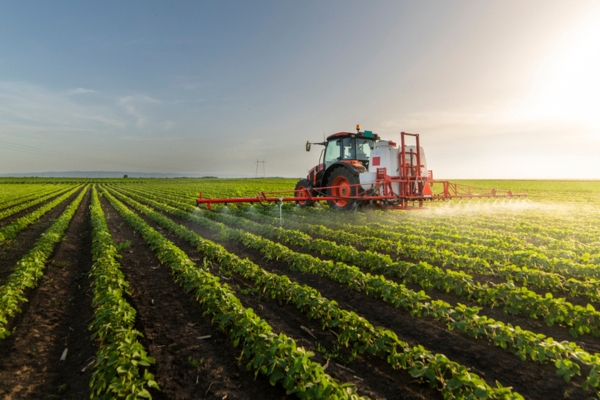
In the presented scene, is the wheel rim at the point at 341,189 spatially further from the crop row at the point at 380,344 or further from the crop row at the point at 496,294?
the crop row at the point at 380,344

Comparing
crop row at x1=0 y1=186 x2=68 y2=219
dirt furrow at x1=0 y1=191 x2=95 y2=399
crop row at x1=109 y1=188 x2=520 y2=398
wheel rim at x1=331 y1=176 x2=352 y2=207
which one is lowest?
dirt furrow at x1=0 y1=191 x2=95 y2=399

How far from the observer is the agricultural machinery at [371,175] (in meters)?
11.5

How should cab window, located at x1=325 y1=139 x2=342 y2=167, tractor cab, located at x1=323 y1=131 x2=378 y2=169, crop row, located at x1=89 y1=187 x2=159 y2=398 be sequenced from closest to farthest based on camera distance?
crop row, located at x1=89 y1=187 x2=159 y2=398 → tractor cab, located at x1=323 y1=131 x2=378 y2=169 → cab window, located at x1=325 y1=139 x2=342 y2=167

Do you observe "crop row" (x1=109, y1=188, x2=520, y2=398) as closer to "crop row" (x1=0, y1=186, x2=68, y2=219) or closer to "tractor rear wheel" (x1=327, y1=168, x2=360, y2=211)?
"tractor rear wheel" (x1=327, y1=168, x2=360, y2=211)

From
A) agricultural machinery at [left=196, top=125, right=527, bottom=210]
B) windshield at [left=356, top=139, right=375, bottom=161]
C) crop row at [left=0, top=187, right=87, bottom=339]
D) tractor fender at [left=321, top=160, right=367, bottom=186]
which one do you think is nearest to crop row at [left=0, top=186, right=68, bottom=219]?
crop row at [left=0, top=187, right=87, bottom=339]

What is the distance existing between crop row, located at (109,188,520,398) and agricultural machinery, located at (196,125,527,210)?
229 inches

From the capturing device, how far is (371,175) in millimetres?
11812

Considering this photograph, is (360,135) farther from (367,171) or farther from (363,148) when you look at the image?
(367,171)

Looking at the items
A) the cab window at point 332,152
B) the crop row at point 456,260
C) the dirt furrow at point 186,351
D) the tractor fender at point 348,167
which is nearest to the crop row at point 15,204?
the dirt furrow at point 186,351

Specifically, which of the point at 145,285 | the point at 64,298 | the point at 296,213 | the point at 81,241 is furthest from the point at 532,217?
the point at 81,241

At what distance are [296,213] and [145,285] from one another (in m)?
9.67

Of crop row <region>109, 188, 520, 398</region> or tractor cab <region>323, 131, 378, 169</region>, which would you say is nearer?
crop row <region>109, 188, 520, 398</region>

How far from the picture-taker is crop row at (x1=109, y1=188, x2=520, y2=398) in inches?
110

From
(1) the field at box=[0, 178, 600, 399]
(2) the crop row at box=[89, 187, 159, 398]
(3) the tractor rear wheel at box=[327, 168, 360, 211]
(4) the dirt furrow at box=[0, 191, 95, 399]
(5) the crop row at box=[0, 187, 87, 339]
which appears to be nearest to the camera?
(2) the crop row at box=[89, 187, 159, 398]
